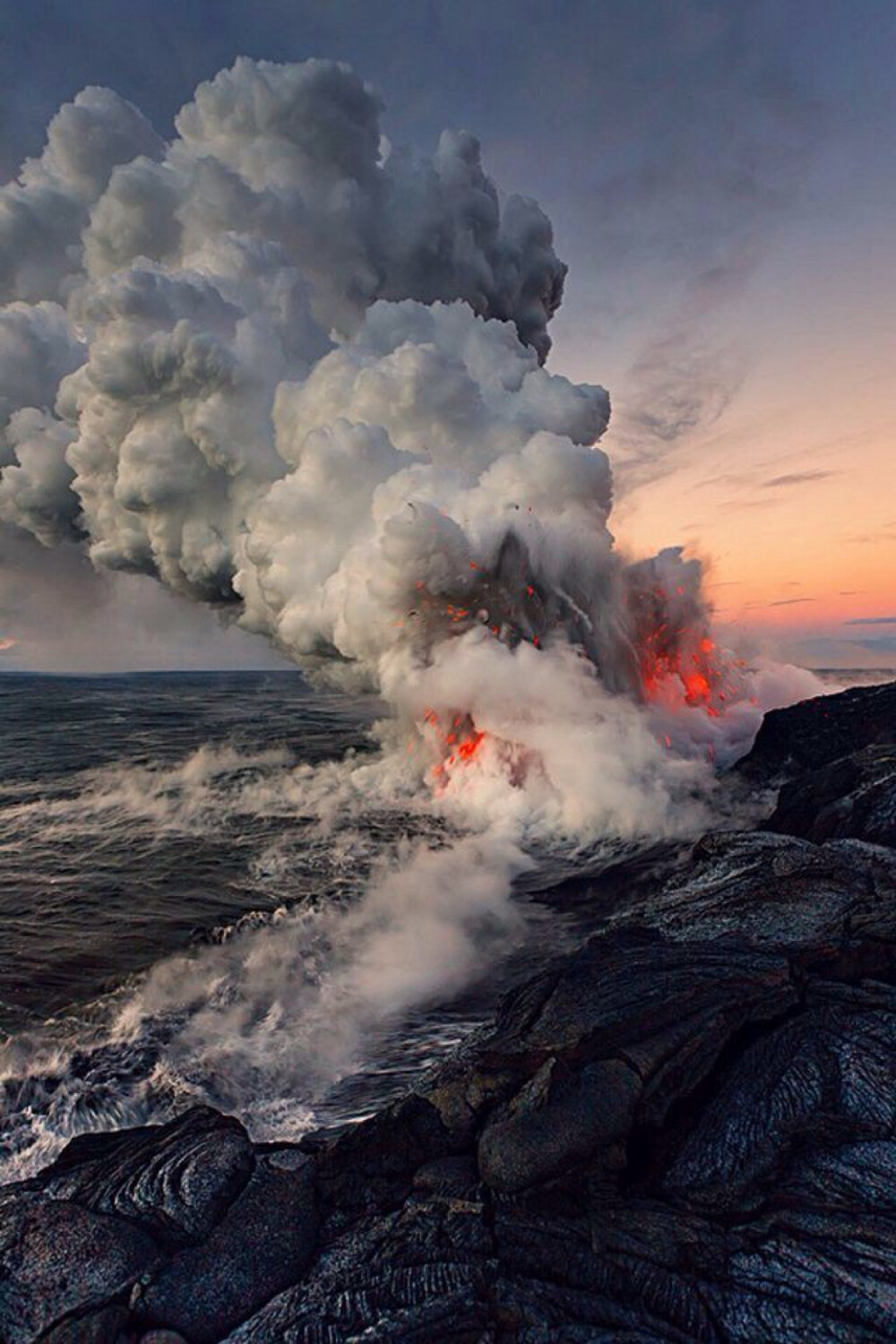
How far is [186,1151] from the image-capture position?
8.04 m

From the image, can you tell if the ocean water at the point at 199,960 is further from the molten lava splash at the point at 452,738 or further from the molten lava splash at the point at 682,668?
the molten lava splash at the point at 682,668

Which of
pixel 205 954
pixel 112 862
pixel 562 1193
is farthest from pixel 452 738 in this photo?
pixel 562 1193

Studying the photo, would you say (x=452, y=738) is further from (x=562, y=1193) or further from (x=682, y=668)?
(x=562, y=1193)

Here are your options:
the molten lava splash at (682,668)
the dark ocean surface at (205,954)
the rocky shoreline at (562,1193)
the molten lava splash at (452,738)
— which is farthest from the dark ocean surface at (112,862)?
the molten lava splash at (682,668)

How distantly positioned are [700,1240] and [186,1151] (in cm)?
645

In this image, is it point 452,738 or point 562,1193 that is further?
point 452,738

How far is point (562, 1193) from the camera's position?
7008 millimetres

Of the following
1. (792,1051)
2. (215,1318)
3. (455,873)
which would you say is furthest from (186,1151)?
(455,873)

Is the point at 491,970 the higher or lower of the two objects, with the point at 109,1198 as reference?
lower

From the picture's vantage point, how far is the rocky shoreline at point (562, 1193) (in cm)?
589

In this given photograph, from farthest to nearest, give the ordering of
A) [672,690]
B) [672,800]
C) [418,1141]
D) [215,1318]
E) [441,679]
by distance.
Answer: [672,690] < [441,679] < [672,800] < [418,1141] < [215,1318]

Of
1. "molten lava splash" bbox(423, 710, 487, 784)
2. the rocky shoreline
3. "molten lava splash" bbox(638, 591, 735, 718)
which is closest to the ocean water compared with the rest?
the rocky shoreline

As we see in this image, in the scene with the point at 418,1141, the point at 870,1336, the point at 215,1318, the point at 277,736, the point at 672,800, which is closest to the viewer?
the point at 870,1336

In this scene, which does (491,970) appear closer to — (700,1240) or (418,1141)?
(418,1141)
